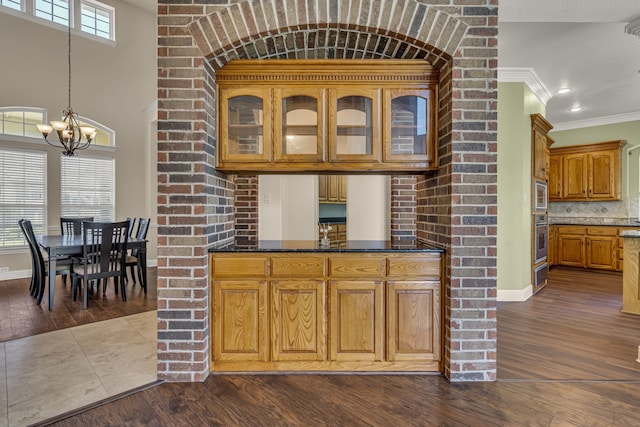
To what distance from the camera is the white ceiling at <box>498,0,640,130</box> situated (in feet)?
8.48

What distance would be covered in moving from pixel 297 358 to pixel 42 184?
18.8 feet

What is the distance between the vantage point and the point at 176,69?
210 cm

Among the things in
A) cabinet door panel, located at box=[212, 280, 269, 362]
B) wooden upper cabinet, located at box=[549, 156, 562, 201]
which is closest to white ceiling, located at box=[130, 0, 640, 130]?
wooden upper cabinet, located at box=[549, 156, 562, 201]

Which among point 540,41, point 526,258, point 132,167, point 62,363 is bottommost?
point 62,363

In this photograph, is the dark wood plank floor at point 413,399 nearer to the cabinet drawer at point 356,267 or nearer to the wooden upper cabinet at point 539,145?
the cabinet drawer at point 356,267

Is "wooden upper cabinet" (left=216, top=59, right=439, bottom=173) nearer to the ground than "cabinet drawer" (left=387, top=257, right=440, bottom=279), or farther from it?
farther from it

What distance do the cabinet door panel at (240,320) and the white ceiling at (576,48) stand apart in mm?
2934

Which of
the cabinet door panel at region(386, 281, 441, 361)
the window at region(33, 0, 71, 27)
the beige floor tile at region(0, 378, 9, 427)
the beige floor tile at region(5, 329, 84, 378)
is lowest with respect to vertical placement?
the beige floor tile at region(0, 378, 9, 427)

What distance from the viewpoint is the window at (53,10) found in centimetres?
534

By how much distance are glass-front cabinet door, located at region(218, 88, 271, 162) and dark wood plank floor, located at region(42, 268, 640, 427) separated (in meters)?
1.54

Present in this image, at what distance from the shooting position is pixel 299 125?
7.64 ft

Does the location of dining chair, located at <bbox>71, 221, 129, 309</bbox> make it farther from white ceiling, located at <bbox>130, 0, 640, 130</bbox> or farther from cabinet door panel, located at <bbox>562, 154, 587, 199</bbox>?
cabinet door panel, located at <bbox>562, 154, 587, 199</bbox>

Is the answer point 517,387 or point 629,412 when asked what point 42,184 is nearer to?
point 517,387

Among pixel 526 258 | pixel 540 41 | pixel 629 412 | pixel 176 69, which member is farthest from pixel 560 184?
pixel 176 69
